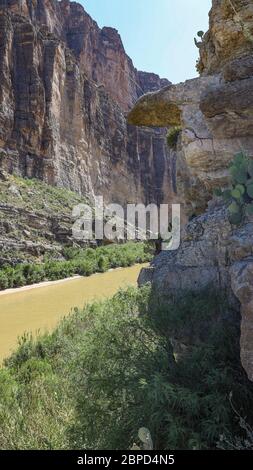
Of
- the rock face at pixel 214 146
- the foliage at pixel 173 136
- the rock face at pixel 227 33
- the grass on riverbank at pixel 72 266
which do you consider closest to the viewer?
the rock face at pixel 214 146

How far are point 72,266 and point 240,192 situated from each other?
2545cm

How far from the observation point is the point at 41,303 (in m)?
18.5

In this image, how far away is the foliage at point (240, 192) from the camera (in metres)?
4.79

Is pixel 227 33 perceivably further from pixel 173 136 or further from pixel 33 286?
pixel 33 286

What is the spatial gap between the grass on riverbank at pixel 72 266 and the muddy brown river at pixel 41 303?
3.24 ft

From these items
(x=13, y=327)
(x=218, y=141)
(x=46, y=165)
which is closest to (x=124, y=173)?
(x=46, y=165)

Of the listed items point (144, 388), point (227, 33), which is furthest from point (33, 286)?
point (144, 388)

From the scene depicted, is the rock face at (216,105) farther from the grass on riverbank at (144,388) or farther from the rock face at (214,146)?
the grass on riverbank at (144,388)

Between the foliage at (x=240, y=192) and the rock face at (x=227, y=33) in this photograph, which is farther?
the rock face at (x=227, y=33)

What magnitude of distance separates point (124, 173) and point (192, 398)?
214 ft

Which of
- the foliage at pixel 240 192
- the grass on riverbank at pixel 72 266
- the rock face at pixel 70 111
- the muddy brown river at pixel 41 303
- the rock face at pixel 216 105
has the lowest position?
the muddy brown river at pixel 41 303

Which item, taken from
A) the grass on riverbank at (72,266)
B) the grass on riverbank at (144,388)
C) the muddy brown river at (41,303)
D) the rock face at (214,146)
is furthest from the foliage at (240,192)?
the grass on riverbank at (72,266)

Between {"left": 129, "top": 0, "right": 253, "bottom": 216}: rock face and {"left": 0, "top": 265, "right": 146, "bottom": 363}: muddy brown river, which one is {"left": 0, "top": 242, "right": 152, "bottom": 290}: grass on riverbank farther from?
{"left": 129, "top": 0, "right": 253, "bottom": 216}: rock face
